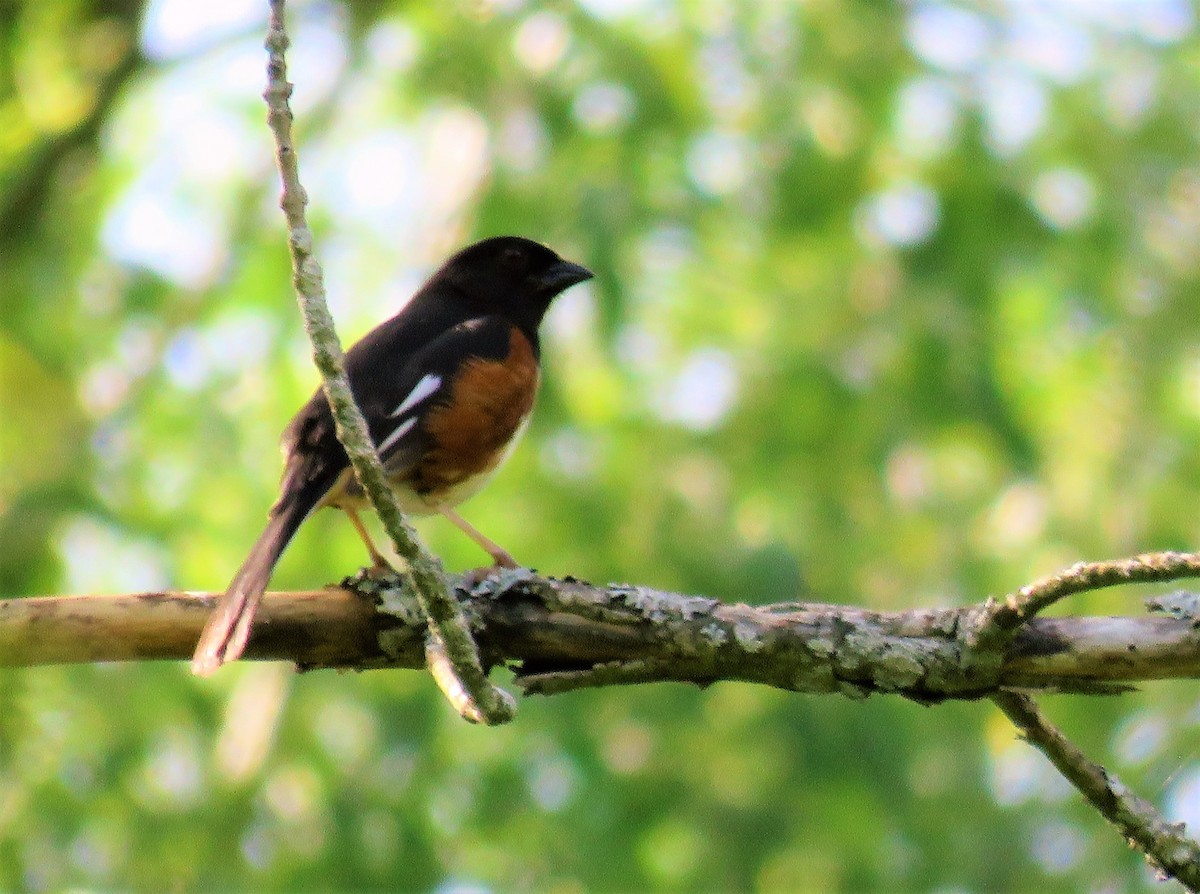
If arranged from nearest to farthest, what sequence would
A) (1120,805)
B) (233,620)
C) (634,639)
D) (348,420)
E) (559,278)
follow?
1. (348,420)
2. (1120,805)
3. (233,620)
4. (634,639)
5. (559,278)

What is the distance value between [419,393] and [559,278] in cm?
133

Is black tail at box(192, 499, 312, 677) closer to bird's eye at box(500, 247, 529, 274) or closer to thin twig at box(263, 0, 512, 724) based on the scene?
thin twig at box(263, 0, 512, 724)

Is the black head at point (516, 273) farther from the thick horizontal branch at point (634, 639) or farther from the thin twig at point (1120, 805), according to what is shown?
the thin twig at point (1120, 805)

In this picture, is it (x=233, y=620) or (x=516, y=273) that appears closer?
(x=233, y=620)

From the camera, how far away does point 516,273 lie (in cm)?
557

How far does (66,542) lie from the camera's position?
6617 millimetres

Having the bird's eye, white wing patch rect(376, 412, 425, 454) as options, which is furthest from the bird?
the bird's eye

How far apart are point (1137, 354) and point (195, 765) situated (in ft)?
16.9

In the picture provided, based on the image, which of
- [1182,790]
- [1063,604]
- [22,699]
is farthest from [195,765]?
[1182,790]

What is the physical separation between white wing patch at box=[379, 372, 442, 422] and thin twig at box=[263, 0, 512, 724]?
1.68 metres

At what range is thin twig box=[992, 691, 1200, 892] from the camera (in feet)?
8.79

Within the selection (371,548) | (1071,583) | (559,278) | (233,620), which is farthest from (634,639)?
(559,278)

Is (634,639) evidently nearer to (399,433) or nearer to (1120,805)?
(1120,805)

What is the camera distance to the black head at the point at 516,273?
550cm
